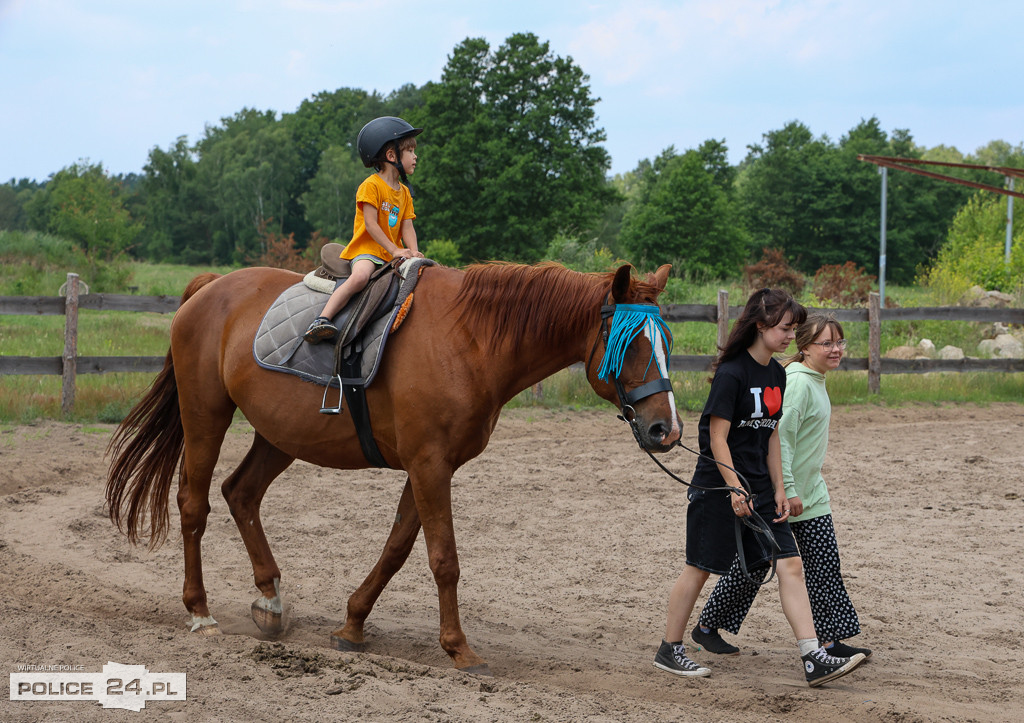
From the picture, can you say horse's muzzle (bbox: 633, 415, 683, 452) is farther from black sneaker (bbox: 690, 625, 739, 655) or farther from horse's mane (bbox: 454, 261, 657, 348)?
black sneaker (bbox: 690, 625, 739, 655)

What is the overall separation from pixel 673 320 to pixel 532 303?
8.65 meters

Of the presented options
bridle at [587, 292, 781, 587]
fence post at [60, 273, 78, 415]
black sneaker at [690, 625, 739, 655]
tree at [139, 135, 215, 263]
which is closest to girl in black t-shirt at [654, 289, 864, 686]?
bridle at [587, 292, 781, 587]

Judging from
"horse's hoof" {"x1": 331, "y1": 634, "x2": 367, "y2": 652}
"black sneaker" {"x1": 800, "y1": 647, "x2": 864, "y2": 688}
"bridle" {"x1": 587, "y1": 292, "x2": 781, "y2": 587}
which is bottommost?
"horse's hoof" {"x1": 331, "y1": 634, "x2": 367, "y2": 652}

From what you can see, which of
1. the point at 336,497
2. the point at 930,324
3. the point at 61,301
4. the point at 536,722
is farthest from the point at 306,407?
the point at 930,324

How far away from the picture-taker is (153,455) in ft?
16.6

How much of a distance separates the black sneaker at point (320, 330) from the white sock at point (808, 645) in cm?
264

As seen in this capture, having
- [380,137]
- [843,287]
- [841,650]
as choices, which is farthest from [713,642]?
[843,287]

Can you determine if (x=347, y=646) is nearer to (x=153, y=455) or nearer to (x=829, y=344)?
(x=153, y=455)

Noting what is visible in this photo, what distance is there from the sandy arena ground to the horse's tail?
45 cm

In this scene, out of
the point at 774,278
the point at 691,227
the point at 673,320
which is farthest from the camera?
the point at 691,227

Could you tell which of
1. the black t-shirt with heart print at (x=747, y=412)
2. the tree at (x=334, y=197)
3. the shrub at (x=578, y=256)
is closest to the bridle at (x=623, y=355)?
the black t-shirt with heart print at (x=747, y=412)

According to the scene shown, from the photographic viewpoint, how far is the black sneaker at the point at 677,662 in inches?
150

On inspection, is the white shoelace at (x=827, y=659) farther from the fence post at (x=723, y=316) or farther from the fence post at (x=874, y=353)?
the fence post at (x=874, y=353)

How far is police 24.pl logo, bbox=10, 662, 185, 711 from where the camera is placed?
Answer: 10.0 feet
